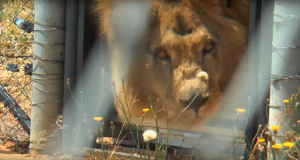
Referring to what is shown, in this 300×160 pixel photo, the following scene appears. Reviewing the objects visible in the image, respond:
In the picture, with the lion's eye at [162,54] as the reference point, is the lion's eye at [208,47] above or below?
above

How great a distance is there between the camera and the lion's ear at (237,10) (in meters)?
2.80

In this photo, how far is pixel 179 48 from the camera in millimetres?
2674

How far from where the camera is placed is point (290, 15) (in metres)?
1.98

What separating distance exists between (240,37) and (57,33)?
110 centimetres

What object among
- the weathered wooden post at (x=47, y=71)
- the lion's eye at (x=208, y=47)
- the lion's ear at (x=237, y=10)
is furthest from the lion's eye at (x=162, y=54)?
the weathered wooden post at (x=47, y=71)

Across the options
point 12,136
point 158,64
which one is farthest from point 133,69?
point 12,136

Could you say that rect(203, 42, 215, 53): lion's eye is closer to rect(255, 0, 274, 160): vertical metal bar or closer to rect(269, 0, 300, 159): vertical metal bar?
rect(255, 0, 274, 160): vertical metal bar

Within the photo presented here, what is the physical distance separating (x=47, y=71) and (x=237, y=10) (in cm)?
119

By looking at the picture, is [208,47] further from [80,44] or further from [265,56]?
[80,44]

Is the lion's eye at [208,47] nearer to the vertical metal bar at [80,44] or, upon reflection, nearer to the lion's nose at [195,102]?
the lion's nose at [195,102]

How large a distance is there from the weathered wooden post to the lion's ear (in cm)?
96

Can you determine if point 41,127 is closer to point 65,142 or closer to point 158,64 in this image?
point 65,142

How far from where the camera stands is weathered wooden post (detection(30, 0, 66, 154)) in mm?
2621

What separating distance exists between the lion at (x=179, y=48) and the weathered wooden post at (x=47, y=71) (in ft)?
1.16
